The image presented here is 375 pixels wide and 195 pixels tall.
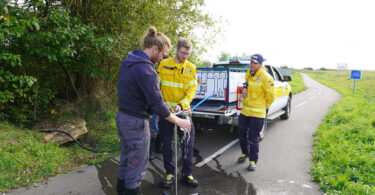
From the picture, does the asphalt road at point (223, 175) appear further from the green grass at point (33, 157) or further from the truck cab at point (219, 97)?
the truck cab at point (219, 97)

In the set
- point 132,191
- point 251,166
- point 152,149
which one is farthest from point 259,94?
point 132,191

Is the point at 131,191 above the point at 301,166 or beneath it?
above

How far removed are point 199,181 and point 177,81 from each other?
1712mm

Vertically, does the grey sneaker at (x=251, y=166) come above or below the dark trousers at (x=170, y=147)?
below

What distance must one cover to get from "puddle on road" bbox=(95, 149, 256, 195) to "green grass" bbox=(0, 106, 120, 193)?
596 millimetres

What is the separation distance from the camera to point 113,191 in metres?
3.59

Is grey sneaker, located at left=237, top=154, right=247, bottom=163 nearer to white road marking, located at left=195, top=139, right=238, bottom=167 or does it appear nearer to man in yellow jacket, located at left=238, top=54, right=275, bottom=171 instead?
man in yellow jacket, located at left=238, top=54, right=275, bottom=171

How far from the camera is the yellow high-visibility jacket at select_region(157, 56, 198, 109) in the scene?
11.3 feet

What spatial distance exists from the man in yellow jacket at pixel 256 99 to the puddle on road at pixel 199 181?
62 centimetres

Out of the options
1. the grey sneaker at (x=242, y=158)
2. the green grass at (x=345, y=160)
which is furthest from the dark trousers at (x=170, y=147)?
the green grass at (x=345, y=160)

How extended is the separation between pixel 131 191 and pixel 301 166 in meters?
3.61

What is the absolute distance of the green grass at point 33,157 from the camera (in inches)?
149

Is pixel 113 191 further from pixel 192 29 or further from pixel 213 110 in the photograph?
pixel 192 29

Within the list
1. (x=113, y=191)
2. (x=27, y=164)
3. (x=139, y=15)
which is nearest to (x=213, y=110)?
(x=113, y=191)
